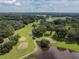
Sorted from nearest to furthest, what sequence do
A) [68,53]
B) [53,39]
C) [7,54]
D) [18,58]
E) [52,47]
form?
[18,58] → [7,54] → [68,53] → [52,47] → [53,39]

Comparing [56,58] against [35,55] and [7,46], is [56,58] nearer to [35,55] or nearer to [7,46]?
[35,55]

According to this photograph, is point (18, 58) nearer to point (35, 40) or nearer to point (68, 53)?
point (68, 53)

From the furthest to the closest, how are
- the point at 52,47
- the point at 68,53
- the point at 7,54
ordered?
the point at 52,47
the point at 68,53
the point at 7,54

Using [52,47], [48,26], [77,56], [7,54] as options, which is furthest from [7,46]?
[48,26]

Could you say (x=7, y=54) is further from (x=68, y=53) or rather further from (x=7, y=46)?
(x=68, y=53)

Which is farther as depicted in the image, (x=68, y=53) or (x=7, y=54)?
(x=68, y=53)

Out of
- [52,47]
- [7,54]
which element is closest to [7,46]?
[7,54]

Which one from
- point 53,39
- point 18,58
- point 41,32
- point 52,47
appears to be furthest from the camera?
point 41,32

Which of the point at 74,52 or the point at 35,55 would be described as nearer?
the point at 35,55

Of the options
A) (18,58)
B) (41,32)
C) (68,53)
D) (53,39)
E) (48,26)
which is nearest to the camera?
(18,58)
